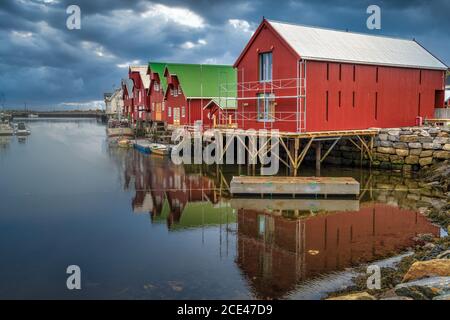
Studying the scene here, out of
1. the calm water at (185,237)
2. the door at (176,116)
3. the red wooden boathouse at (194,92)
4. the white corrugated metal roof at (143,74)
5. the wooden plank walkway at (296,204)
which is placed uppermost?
the white corrugated metal roof at (143,74)

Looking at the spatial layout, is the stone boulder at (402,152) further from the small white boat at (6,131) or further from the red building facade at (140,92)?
the small white boat at (6,131)

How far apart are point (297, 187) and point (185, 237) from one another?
7135mm

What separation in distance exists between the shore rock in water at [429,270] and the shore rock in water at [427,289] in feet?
2.24

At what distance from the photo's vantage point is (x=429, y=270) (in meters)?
10.9

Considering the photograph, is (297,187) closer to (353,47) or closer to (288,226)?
(288,226)

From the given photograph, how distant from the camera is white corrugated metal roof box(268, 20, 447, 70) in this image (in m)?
28.4

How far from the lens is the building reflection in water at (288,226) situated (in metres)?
13.4

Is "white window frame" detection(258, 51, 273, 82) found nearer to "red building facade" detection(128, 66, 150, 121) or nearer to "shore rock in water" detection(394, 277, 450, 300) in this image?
"shore rock in water" detection(394, 277, 450, 300)

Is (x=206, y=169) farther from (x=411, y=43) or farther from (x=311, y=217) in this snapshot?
(x=411, y=43)

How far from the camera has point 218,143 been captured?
111 ft

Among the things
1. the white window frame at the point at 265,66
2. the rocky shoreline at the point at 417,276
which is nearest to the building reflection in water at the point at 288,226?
the rocky shoreline at the point at 417,276

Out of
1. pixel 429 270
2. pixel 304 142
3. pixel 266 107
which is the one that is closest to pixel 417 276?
pixel 429 270

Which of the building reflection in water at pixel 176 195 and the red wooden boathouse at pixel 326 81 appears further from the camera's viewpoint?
the red wooden boathouse at pixel 326 81

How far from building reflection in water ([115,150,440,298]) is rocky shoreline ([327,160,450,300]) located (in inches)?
28.7
